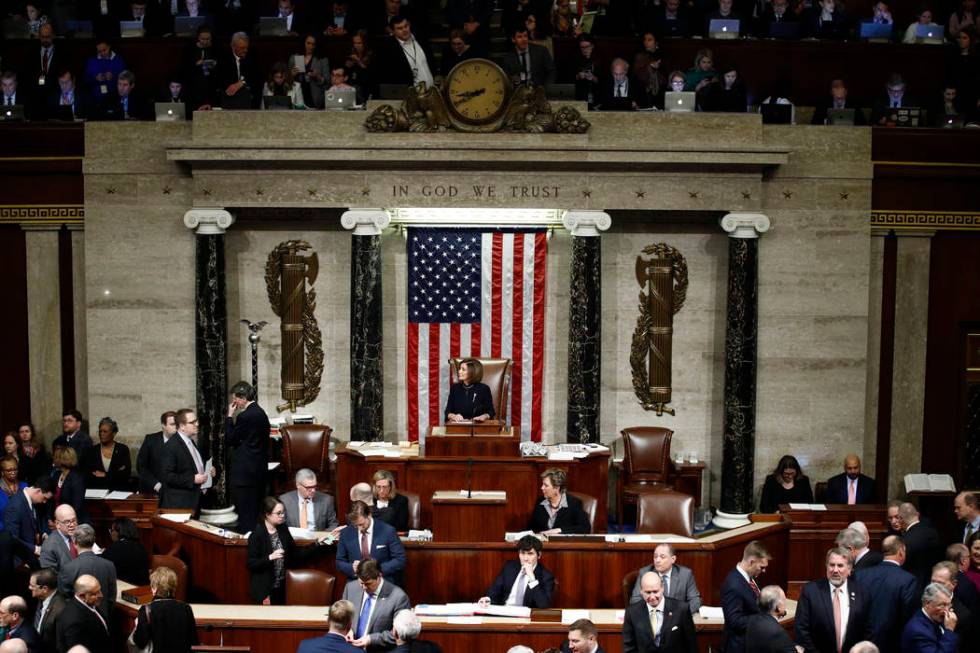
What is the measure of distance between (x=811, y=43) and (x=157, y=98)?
8633mm

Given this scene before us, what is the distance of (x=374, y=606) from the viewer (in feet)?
32.0

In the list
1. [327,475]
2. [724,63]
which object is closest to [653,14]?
[724,63]

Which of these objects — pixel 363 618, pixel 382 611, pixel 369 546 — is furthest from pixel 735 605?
pixel 369 546

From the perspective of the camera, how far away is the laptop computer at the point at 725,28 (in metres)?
16.7

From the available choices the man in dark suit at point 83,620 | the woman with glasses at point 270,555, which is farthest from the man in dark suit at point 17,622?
the woman with glasses at point 270,555

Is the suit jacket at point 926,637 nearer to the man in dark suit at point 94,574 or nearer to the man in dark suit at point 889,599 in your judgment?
the man in dark suit at point 889,599

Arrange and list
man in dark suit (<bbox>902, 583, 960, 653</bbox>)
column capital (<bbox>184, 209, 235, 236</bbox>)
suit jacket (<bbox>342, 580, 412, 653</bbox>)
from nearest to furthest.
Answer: man in dark suit (<bbox>902, 583, 960, 653</bbox>), suit jacket (<bbox>342, 580, 412, 653</bbox>), column capital (<bbox>184, 209, 235, 236</bbox>)

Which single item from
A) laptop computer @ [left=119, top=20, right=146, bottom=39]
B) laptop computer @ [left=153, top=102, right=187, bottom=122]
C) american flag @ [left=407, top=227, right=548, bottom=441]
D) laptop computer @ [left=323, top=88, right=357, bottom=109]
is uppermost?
laptop computer @ [left=119, top=20, right=146, bottom=39]

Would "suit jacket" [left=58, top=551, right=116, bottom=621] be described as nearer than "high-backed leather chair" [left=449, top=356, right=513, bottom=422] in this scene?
Yes

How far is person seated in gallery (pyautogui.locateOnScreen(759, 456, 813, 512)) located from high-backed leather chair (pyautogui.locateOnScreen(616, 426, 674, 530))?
1330mm

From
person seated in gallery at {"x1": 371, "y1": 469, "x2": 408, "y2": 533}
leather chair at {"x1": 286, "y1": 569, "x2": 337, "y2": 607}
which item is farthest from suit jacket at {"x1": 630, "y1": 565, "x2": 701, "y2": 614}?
person seated in gallery at {"x1": 371, "y1": 469, "x2": 408, "y2": 533}

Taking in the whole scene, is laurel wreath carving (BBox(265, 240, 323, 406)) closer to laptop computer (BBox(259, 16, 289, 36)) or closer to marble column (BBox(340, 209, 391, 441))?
marble column (BBox(340, 209, 391, 441))

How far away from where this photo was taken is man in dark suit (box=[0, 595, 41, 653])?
9.32 meters

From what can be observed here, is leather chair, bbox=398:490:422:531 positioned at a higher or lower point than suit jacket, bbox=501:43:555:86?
lower
